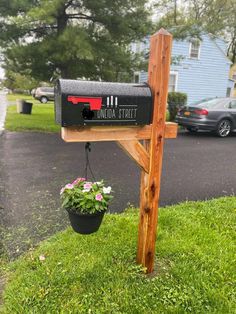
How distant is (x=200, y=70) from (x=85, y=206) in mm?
17573

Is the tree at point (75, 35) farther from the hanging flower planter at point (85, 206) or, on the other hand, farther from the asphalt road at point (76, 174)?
the hanging flower planter at point (85, 206)

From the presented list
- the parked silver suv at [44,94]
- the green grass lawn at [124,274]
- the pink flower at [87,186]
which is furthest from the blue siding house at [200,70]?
the pink flower at [87,186]

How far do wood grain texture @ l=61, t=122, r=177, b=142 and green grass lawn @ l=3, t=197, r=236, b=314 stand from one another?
3.83 ft

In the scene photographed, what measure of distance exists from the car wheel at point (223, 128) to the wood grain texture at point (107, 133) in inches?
313

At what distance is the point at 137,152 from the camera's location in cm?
206

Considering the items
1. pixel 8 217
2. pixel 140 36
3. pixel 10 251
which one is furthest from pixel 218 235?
pixel 140 36

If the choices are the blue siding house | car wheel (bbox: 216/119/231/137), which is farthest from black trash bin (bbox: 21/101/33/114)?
car wheel (bbox: 216/119/231/137)

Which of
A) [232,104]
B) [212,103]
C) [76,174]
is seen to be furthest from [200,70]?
[76,174]

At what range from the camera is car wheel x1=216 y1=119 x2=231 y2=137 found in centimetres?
947

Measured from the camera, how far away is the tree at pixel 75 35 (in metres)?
8.36

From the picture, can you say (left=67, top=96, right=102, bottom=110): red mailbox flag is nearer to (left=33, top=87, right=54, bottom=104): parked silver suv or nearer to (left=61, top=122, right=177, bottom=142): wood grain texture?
(left=61, top=122, right=177, bottom=142): wood grain texture

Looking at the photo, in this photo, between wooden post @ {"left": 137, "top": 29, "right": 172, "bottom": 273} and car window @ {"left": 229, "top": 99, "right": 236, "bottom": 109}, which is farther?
car window @ {"left": 229, "top": 99, "right": 236, "bottom": 109}

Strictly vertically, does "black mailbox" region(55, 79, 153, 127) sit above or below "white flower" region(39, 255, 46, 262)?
above

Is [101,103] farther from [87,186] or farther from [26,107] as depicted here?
[26,107]
